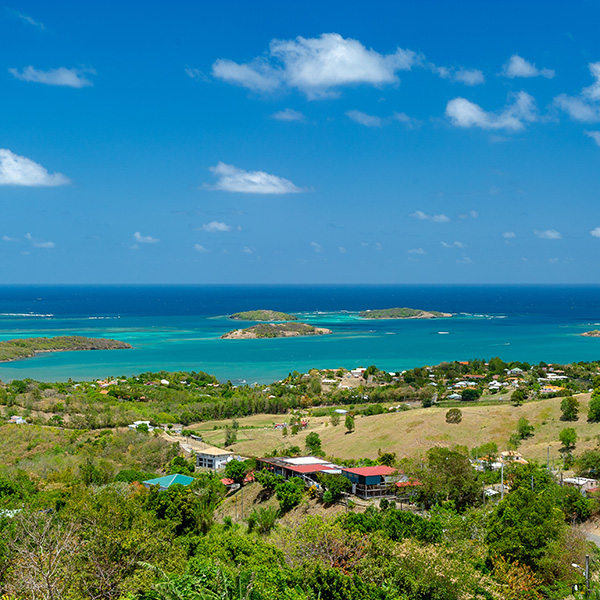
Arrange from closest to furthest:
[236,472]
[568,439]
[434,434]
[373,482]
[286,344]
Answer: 1. [373,482]
2. [236,472]
3. [568,439]
4. [434,434]
5. [286,344]

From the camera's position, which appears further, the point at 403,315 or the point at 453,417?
the point at 403,315

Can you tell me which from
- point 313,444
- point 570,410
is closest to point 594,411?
point 570,410

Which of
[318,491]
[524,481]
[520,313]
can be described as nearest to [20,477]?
[318,491]

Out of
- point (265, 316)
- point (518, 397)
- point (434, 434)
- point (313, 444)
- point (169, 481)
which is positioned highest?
point (265, 316)

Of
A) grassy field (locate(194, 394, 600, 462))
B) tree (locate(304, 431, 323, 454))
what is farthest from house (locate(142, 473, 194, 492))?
tree (locate(304, 431, 323, 454))

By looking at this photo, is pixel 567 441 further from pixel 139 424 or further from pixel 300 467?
pixel 139 424

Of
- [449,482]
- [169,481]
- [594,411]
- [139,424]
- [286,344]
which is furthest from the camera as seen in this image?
[286,344]
